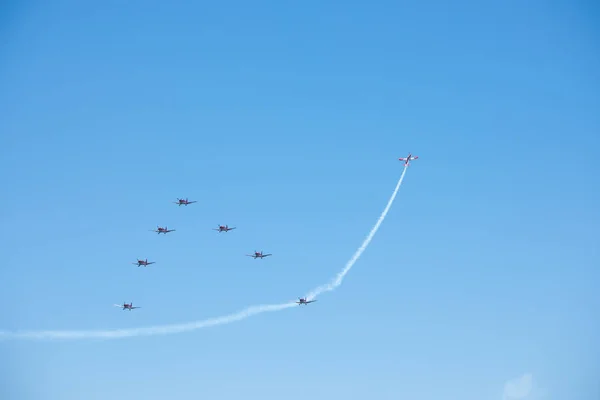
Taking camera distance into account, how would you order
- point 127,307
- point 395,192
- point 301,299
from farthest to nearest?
point 395,192 → point 127,307 → point 301,299

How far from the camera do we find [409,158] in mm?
178000

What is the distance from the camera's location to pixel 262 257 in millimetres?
163375

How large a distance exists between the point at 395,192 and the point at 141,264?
78034 mm

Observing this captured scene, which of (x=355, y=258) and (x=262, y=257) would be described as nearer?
(x=262, y=257)

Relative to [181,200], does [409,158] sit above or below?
above

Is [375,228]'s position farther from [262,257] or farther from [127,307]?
[127,307]

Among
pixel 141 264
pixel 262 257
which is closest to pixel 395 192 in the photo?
pixel 262 257

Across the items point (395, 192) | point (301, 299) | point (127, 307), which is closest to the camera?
point (301, 299)

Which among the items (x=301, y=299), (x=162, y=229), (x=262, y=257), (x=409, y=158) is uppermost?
(x=409, y=158)

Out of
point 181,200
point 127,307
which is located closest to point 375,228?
point 181,200

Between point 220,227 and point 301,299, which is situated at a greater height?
point 220,227

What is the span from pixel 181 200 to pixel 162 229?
33.8 ft

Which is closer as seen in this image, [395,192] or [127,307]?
[127,307]

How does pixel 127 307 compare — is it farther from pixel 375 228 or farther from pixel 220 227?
pixel 375 228
